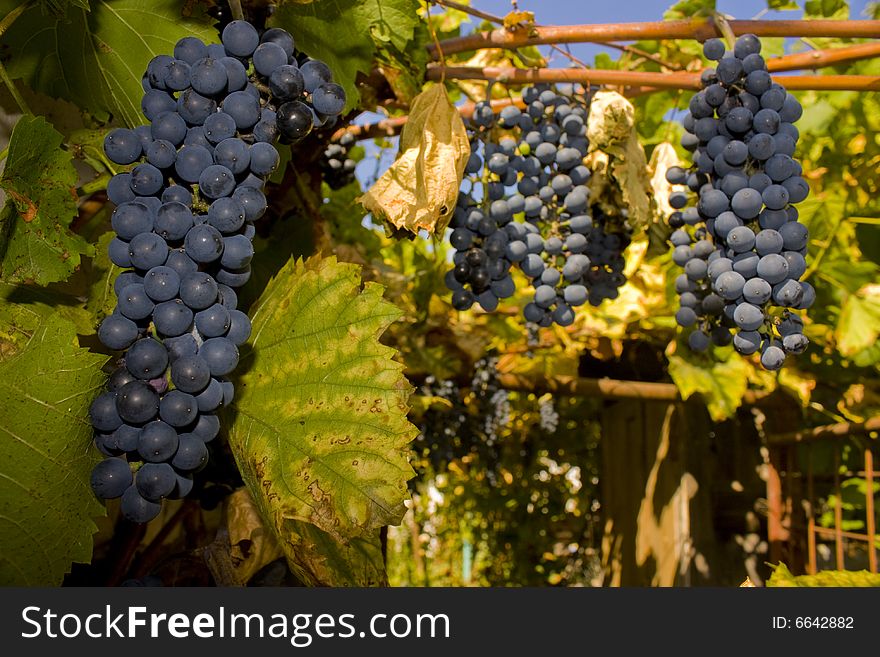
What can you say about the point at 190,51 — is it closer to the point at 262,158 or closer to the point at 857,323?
the point at 262,158

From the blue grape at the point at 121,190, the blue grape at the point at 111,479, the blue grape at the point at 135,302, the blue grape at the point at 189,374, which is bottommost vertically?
the blue grape at the point at 111,479

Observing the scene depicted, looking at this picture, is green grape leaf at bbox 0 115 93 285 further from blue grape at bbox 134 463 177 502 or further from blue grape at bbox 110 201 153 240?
blue grape at bbox 134 463 177 502

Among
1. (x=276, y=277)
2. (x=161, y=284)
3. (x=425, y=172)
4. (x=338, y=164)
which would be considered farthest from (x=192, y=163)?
(x=338, y=164)

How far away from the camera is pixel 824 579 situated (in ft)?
3.42

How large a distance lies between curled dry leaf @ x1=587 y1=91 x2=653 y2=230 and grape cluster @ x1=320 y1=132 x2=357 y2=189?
2.53 ft

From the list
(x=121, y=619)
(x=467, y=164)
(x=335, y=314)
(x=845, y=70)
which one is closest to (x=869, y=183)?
(x=845, y=70)

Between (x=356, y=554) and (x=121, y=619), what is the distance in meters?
0.31

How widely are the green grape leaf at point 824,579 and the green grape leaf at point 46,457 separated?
2.89 feet

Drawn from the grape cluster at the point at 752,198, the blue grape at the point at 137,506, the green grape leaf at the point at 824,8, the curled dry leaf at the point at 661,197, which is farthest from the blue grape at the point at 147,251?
the green grape leaf at the point at 824,8

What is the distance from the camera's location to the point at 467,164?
1400mm

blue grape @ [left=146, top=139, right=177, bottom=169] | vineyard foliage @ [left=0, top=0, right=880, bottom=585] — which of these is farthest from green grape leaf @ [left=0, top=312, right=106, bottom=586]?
blue grape @ [left=146, top=139, right=177, bottom=169]

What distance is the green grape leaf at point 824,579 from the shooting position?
1.03 metres

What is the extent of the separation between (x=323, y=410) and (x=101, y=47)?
23.6 inches

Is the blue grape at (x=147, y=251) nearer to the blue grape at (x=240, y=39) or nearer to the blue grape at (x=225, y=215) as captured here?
the blue grape at (x=225, y=215)
